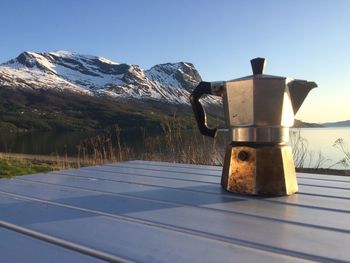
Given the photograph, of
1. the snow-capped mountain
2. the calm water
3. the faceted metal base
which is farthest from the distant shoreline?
the snow-capped mountain

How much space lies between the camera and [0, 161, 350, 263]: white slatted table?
625 mm

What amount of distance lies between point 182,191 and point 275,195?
25 cm

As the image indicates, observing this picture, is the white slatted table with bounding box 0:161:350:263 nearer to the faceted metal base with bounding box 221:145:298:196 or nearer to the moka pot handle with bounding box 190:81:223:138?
the faceted metal base with bounding box 221:145:298:196

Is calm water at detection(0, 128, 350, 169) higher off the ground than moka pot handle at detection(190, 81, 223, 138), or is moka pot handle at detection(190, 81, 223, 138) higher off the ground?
moka pot handle at detection(190, 81, 223, 138)

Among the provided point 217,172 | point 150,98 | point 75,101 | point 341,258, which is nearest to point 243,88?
point 217,172

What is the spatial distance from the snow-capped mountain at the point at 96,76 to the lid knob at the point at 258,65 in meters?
95.5

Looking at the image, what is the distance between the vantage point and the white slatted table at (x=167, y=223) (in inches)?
24.6

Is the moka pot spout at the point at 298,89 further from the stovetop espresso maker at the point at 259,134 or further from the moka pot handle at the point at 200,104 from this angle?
the moka pot handle at the point at 200,104

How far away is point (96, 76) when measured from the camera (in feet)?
449

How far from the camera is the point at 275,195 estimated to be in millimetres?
1084

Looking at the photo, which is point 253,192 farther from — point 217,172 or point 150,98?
point 150,98

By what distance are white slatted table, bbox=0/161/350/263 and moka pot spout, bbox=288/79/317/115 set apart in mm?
264

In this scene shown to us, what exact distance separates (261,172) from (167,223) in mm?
398

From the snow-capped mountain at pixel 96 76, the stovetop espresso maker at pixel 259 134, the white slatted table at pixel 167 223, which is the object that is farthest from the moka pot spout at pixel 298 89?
the snow-capped mountain at pixel 96 76
